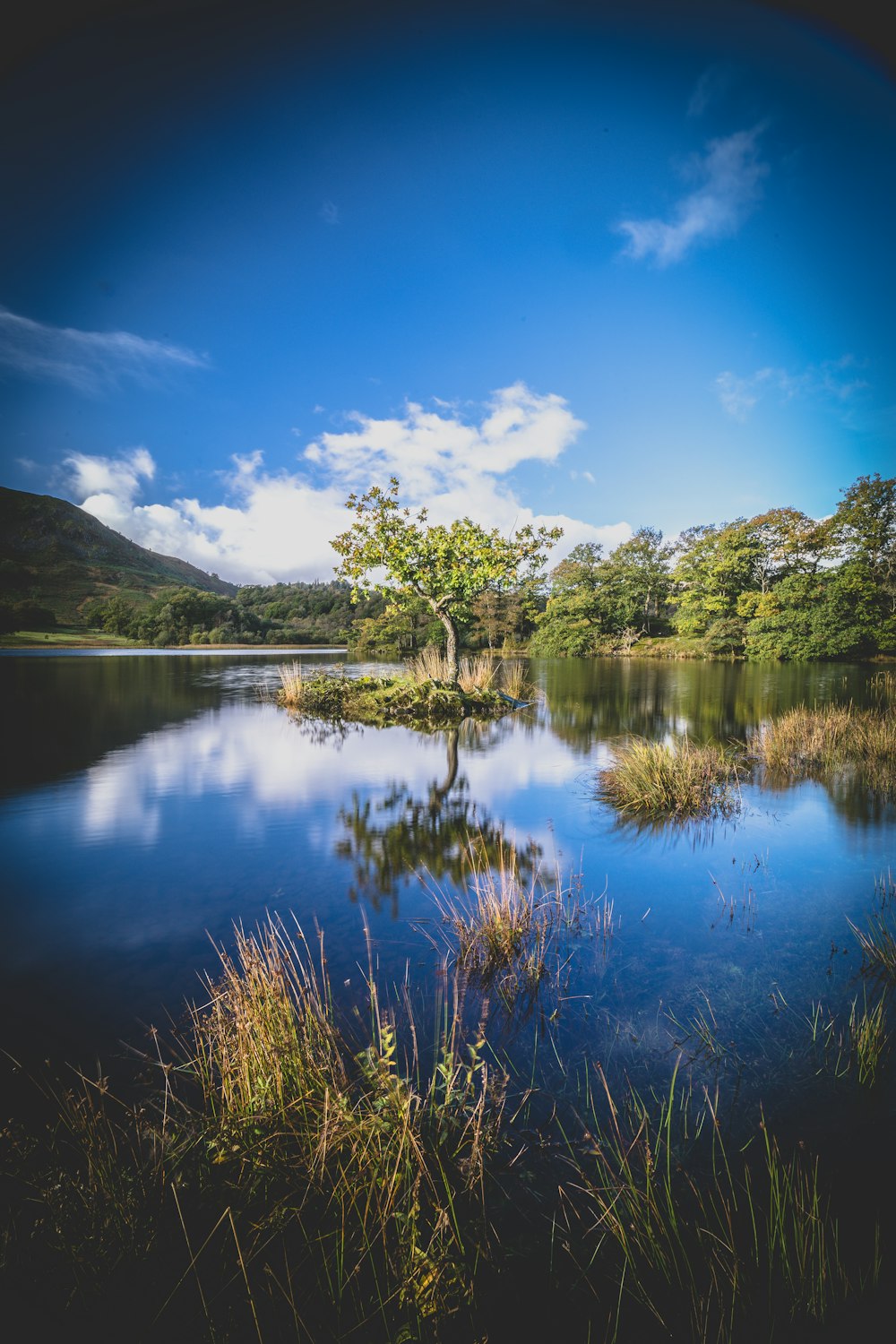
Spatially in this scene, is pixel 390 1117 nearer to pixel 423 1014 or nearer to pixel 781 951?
pixel 423 1014

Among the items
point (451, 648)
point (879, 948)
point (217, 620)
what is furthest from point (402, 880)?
point (217, 620)

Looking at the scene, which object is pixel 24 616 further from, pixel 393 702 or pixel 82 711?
pixel 393 702

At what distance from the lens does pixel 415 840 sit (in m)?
7.41

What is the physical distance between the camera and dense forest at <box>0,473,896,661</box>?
45.3 m

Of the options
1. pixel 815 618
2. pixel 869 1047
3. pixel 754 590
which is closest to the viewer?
pixel 869 1047

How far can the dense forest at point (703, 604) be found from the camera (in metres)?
45.3

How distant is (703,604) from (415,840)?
54.2m

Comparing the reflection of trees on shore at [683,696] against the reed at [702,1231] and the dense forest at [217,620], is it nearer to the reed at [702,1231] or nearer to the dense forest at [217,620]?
the reed at [702,1231]

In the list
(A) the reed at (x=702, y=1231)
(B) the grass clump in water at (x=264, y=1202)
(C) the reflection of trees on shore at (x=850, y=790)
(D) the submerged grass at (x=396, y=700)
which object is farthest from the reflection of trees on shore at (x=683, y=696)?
(B) the grass clump in water at (x=264, y=1202)

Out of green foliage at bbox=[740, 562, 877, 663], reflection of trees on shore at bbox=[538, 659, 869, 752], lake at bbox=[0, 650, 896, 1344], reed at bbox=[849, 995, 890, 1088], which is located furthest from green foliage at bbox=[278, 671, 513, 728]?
green foliage at bbox=[740, 562, 877, 663]

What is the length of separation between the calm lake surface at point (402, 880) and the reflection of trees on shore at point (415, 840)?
1.9 inches

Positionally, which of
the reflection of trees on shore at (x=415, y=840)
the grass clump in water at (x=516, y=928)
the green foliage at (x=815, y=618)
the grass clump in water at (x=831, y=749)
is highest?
the green foliage at (x=815, y=618)

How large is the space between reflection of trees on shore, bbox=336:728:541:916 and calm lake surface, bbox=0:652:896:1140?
47mm

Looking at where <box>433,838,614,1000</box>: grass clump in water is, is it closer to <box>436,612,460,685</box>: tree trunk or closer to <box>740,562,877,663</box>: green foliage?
<box>436,612,460,685</box>: tree trunk
